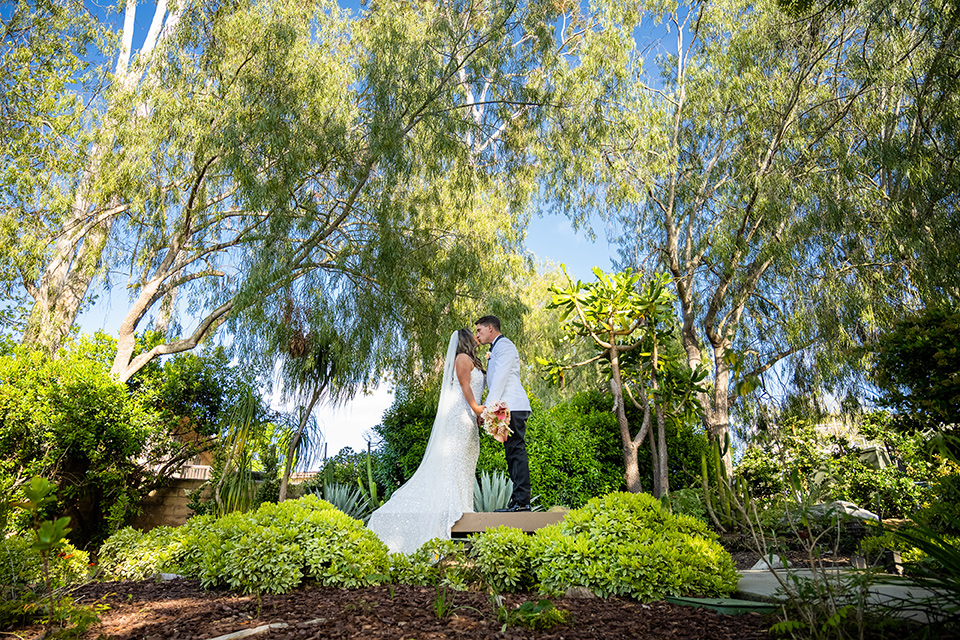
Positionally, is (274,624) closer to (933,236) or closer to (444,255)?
(444,255)

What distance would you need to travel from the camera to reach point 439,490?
4.15 metres

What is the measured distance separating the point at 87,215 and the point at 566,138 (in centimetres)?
687

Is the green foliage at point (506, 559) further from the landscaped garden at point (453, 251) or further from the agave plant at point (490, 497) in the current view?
the agave plant at point (490, 497)

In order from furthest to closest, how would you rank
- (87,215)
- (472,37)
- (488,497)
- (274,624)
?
(87,215)
(472,37)
(488,497)
(274,624)

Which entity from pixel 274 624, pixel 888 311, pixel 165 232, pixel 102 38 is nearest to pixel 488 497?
pixel 274 624

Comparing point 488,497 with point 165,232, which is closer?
point 488,497

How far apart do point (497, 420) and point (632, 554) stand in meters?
1.51

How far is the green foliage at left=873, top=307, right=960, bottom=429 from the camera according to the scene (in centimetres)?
449

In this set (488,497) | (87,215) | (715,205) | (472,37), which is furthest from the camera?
(715,205)

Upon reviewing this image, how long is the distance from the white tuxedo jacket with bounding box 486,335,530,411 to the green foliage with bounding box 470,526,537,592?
120 centimetres

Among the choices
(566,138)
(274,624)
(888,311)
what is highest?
(566,138)

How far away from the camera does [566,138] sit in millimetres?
7258

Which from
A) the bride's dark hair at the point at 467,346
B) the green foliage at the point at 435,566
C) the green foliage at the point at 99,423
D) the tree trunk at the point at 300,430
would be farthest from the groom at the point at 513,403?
the green foliage at the point at 99,423

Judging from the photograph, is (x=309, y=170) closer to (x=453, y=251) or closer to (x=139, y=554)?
(x=453, y=251)
